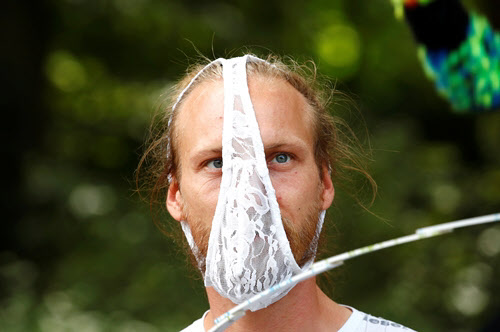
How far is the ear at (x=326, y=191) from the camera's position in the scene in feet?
7.05

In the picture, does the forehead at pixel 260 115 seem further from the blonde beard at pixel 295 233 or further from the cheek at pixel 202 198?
the blonde beard at pixel 295 233

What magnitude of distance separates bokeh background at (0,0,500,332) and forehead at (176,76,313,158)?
2.81m

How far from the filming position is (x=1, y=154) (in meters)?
6.40

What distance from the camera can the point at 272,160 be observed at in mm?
2016

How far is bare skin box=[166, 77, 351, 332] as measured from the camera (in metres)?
2.01

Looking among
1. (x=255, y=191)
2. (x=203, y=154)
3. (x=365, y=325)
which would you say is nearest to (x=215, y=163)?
(x=203, y=154)

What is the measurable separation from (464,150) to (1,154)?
428 cm

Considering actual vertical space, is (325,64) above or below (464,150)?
above

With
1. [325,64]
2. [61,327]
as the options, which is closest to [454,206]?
[325,64]

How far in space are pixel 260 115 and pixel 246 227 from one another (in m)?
0.34

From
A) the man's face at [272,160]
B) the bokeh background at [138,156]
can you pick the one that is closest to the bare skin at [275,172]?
the man's face at [272,160]

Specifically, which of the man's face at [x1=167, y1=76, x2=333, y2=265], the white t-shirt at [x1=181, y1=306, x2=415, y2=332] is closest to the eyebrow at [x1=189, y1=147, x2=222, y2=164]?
the man's face at [x1=167, y1=76, x2=333, y2=265]

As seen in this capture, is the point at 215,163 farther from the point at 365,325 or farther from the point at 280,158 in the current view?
the point at 365,325

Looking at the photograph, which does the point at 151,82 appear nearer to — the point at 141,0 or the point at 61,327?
the point at 141,0
